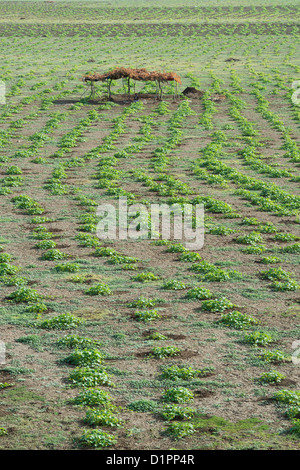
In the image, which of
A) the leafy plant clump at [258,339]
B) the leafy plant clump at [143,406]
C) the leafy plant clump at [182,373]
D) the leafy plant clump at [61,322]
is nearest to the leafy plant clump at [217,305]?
the leafy plant clump at [258,339]

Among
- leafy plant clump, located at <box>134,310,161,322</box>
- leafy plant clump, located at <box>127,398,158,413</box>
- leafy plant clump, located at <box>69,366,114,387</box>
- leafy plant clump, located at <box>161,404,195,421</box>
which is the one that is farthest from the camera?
leafy plant clump, located at <box>134,310,161,322</box>

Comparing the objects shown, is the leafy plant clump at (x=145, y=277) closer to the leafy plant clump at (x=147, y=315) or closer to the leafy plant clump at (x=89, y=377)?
the leafy plant clump at (x=147, y=315)

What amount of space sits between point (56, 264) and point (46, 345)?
15.6 feet

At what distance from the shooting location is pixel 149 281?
16.3m

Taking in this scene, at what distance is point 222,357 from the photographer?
40.8 ft

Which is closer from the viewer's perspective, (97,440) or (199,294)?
(97,440)

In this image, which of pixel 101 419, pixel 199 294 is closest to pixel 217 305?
pixel 199 294

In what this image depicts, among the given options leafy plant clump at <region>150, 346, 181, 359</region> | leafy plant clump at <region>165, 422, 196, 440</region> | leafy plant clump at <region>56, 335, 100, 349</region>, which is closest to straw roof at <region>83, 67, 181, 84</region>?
leafy plant clump at <region>56, 335, 100, 349</region>

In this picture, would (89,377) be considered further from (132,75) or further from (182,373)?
(132,75)

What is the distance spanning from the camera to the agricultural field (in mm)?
10438

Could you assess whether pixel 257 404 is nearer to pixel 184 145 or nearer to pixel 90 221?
pixel 90 221

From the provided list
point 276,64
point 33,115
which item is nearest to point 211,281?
point 33,115

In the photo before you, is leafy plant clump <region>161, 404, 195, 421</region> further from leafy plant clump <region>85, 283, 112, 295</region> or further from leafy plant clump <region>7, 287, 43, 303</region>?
leafy plant clump <region>7, 287, 43, 303</region>

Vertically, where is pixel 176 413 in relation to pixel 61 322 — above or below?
below
